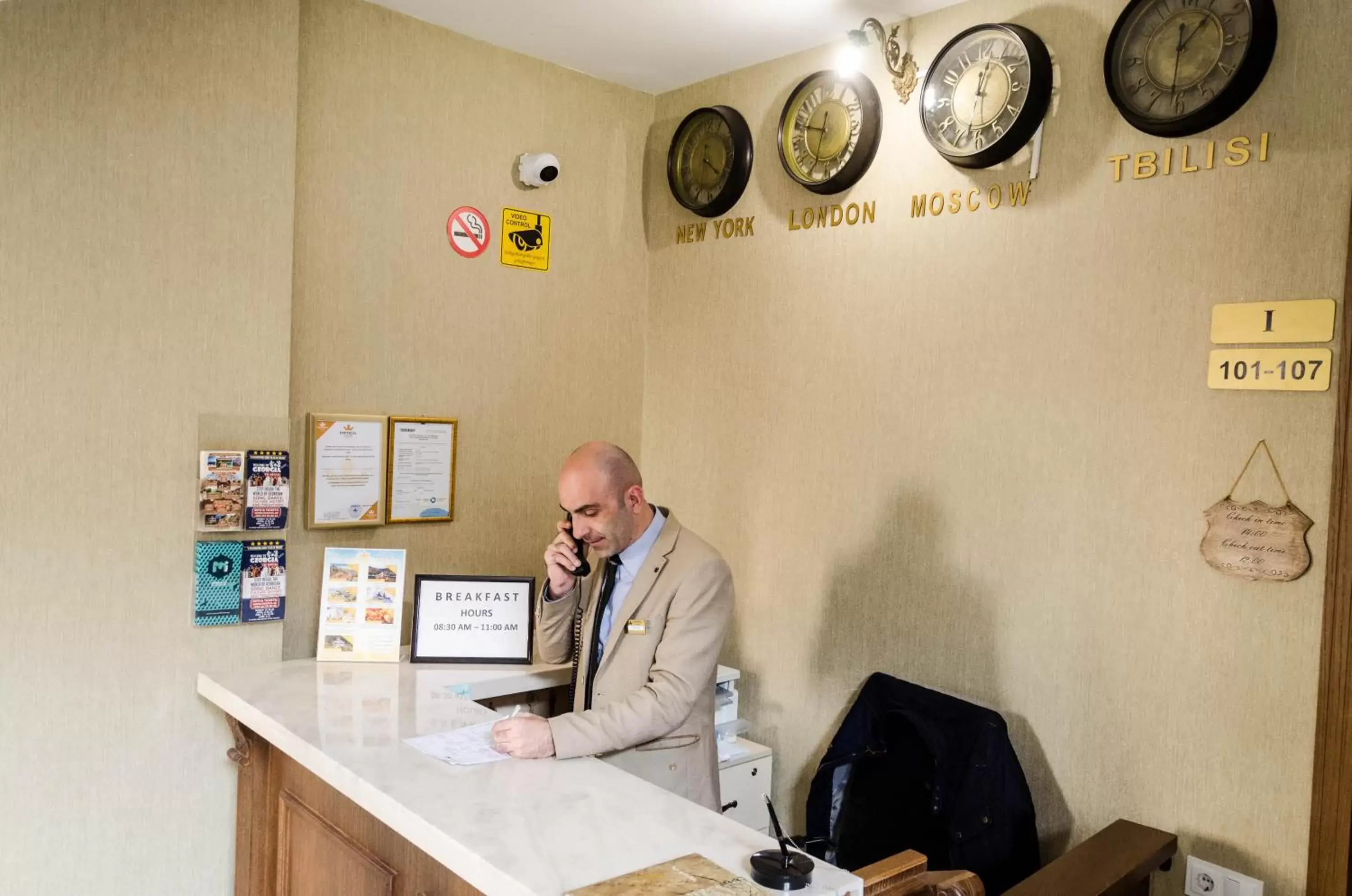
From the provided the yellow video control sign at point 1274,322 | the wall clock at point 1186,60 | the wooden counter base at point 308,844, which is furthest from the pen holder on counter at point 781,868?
the wall clock at point 1186,60

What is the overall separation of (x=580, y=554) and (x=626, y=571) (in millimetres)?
127

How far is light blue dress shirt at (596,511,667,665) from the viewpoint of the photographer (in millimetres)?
2512

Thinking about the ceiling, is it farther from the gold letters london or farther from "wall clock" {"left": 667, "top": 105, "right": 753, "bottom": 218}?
the gold letters london

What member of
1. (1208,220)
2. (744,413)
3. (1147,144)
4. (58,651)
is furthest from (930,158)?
(58,651)

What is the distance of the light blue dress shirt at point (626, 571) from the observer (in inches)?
98.9

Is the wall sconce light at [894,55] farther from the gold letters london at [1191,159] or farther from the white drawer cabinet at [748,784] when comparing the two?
the white drawer cabinet at [748,784]

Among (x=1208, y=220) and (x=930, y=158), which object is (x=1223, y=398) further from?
(x=930, y=158)

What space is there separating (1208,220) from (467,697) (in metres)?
2.17

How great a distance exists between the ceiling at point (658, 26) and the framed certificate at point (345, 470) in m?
1.26

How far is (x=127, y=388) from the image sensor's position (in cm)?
240

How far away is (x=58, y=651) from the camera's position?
233cm

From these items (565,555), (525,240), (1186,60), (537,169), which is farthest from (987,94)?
(565,555)

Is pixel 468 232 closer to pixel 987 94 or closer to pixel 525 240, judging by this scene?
pixel 525 240

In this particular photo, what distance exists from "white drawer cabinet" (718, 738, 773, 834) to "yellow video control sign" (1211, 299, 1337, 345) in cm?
180
